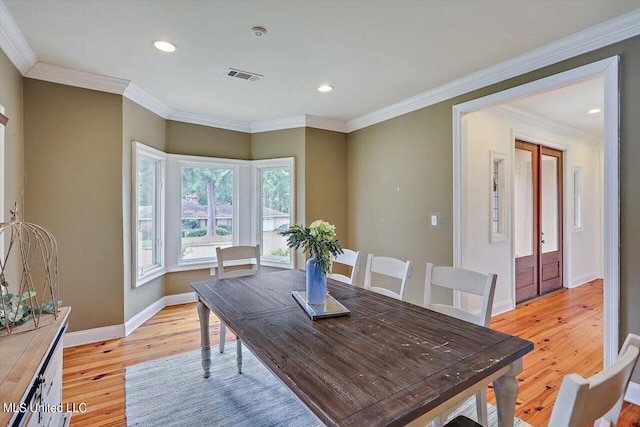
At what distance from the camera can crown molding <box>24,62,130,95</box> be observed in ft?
8.98

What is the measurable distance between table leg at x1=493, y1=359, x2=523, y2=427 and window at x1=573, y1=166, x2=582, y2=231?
17.2 ft

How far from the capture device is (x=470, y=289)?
1.74m

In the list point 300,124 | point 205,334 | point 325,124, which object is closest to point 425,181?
point 325,124

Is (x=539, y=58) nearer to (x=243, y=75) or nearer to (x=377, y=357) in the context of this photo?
(x=243, y=75)

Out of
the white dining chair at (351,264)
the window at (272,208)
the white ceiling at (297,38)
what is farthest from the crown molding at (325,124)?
the white dining chair at (351,264)

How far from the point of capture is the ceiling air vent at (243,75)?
288cm

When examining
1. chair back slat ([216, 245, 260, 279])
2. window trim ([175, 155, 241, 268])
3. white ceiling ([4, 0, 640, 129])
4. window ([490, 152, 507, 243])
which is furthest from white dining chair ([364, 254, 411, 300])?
window trim ([175, 155, 241, 268])

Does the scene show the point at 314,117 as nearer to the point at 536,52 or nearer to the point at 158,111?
the point at 158,111

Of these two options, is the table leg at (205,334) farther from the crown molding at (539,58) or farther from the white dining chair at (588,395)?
the crown molding at (539,58)

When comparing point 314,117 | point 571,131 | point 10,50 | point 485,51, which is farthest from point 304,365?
point 571,131

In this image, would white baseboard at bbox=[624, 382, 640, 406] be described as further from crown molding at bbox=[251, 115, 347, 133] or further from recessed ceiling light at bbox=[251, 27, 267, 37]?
crown molding at bbox=[251, 115, 347, 133]

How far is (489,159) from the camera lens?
3826mm

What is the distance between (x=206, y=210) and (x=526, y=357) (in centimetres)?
404

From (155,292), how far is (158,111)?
7.36 feet
